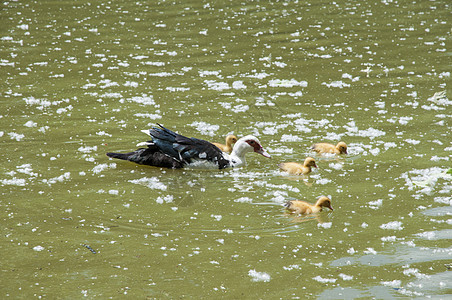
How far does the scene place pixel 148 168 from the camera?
9.09 m

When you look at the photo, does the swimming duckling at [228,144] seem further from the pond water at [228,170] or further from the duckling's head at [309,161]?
the duckling's head at [309,161]

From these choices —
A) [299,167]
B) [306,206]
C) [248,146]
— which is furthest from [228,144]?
[306,206]

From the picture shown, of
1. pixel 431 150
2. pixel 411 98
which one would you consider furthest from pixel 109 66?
pixel 431 150

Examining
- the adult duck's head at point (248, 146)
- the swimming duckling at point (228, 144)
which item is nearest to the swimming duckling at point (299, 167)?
the adult duck's head at point (248, 146)

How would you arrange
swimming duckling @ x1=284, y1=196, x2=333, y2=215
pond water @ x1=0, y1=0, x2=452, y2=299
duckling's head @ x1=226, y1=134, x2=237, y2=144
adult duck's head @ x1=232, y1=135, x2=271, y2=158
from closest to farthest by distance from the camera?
pond water @ x1=0, y1=0, x2=452, y2=299 < swimming duckling @ x1=284, y1=196, x2=333, y2=215 < adult duck's head @ x1=232, y1=135, x2=271, y2=158 < duckling's head @ x1=226, y1=134, x2=237, y2=144

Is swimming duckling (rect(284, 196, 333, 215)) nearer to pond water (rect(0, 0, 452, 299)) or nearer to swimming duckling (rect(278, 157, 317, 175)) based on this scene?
pond water (rect(0, 0, 452, 299))

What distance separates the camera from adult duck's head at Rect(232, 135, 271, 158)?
350 inches

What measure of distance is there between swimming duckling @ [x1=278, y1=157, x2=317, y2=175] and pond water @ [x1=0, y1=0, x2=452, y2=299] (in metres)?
0.17

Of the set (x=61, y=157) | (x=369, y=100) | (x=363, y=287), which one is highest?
(x=369, y=100)

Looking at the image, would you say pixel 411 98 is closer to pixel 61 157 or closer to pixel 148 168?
pixel 148 168

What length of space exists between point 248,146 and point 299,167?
2.96 feet

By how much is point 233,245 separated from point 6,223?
9.19 feet

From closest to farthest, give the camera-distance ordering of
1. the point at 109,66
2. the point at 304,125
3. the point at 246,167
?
the point at 246,167, the point at 304,125, the point at 109,66

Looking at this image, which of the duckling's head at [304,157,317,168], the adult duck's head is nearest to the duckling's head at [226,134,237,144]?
the adult duck's head
